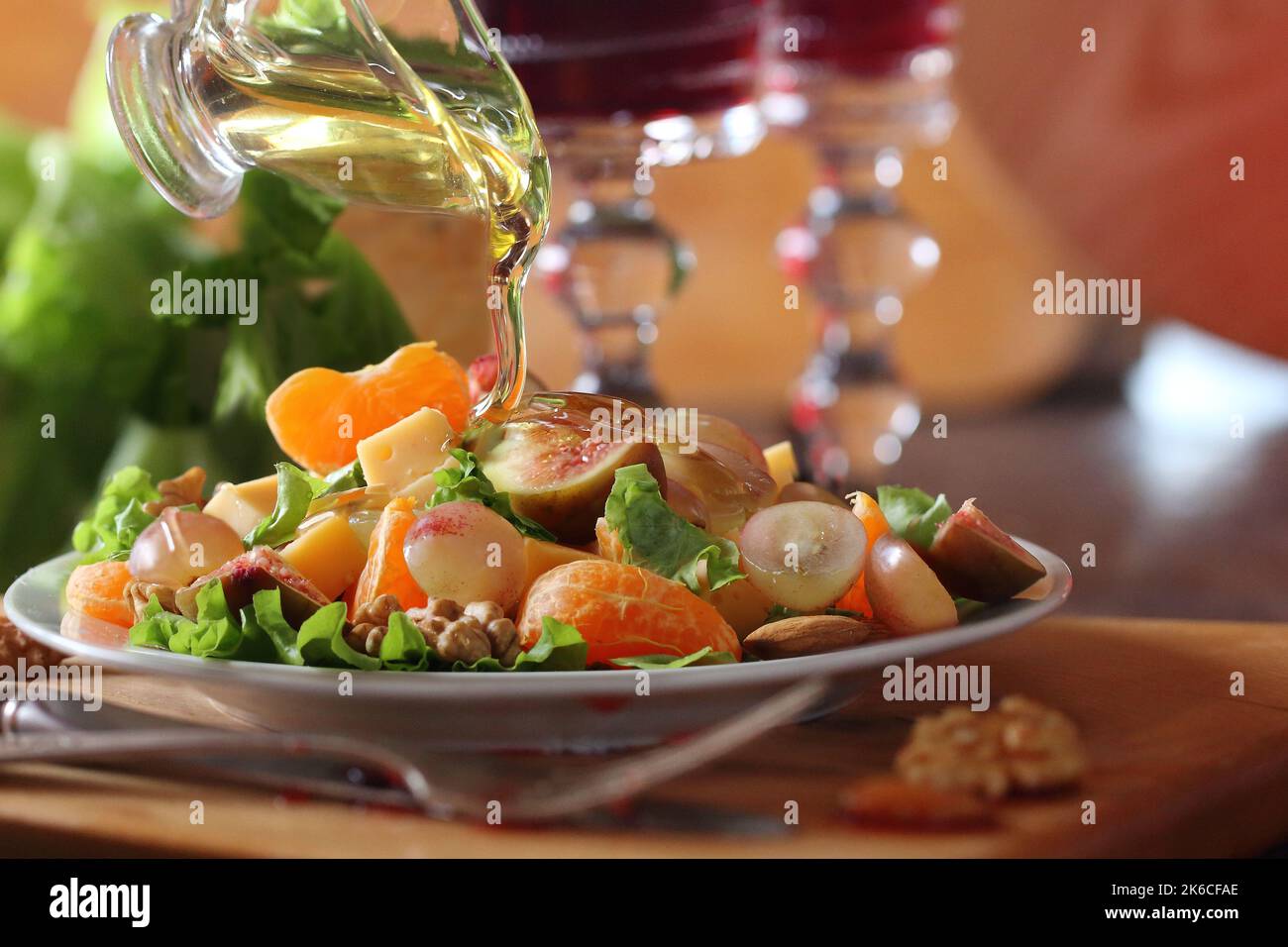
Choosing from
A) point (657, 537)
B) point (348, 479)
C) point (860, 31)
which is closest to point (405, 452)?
point (348, 479)

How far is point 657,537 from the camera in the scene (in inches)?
26.3

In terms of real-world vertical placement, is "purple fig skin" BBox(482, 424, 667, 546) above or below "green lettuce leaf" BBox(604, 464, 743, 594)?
above

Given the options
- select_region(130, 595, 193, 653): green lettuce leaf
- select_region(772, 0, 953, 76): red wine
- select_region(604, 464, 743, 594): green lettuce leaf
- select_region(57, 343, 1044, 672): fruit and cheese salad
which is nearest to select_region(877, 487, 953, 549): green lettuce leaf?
select_region(57, 343, 1044, 672): fruit and cheese salad

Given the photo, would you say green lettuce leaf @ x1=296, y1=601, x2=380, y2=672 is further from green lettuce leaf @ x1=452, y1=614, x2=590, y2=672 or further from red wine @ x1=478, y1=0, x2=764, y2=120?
red wine @ x1=478, y1=0, x2=764, y2=120

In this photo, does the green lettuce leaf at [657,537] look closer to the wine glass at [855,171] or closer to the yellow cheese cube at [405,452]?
the yellow cheese cube at [405,452]

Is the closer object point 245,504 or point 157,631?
point 157,631

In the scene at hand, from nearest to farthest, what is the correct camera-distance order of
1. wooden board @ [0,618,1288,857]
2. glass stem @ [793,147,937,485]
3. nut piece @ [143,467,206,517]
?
wooden board @ [0,618,1288,857], nut piece @ [143,467,206,517], glass stem @ [793,147,937,485]

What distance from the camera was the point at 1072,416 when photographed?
2406mm

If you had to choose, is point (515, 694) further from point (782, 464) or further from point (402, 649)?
point (782, 464)

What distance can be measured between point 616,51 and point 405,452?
18.4 inches

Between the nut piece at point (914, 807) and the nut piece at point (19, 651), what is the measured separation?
456 mm

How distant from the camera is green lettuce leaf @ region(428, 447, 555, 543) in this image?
0.69 metres

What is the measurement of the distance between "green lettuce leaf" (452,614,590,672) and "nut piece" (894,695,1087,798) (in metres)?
0.13
